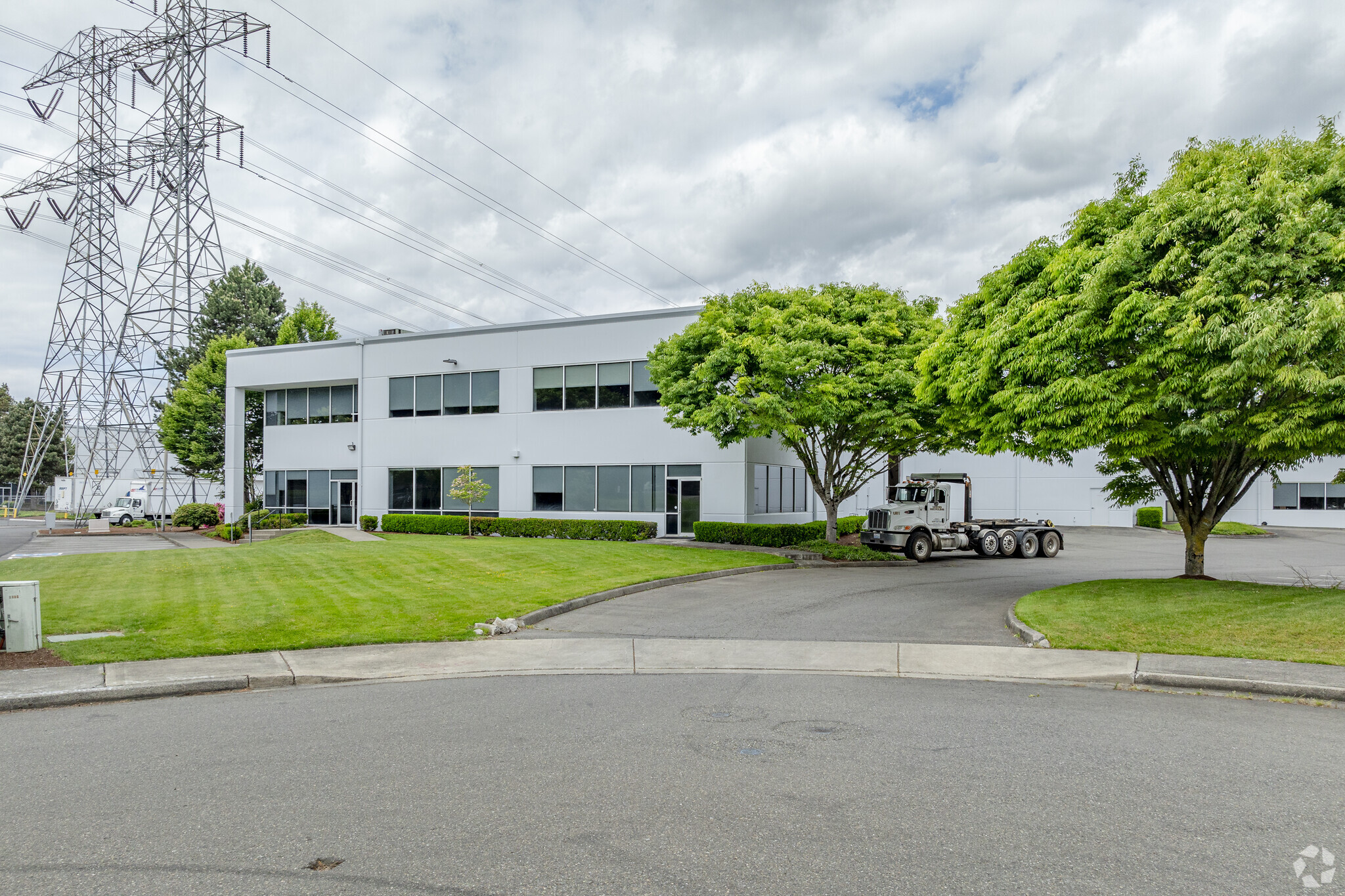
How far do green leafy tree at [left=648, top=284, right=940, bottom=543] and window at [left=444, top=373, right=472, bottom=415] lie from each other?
10427 mm

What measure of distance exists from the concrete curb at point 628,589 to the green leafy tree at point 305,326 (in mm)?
47014

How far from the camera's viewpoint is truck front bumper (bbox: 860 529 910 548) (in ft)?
82.0

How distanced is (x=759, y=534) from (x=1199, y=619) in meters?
15.8

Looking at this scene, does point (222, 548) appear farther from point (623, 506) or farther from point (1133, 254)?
point (1133, 254)

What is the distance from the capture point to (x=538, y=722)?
7.00 meters

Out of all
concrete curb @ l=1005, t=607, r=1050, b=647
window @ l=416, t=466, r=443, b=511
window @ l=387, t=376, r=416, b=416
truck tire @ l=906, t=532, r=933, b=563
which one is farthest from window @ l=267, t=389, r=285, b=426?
concrete curb @ l=1005, t=607, r=1050, b=647

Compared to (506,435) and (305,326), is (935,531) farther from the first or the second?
(305,326)

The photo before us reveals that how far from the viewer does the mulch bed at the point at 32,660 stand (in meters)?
8.84

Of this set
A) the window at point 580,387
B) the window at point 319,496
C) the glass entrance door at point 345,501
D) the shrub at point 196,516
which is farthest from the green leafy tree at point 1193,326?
the shrub at point 196,516

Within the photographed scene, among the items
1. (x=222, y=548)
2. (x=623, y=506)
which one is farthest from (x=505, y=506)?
(x=222, y=548)

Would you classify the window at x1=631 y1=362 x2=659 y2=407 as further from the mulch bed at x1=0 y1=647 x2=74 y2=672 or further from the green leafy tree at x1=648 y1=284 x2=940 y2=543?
the mulch bed at x1=0 y1=647 x2=74 y2=672

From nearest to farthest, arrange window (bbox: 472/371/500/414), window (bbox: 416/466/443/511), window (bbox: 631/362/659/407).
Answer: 1. window (bbox: 631/362/659/407)
2. window (bbox: 472/371/500/414)
3. window (bbox: 416/466/443/511)

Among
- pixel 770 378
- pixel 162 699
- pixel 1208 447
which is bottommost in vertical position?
pixel 162 699

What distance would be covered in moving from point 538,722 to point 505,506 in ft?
85.0
